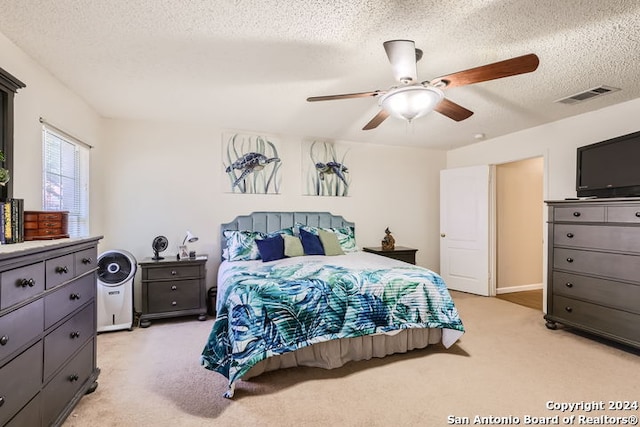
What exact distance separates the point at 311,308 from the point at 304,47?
189 centimetres

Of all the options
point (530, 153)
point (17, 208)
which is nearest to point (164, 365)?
point (17, 208)

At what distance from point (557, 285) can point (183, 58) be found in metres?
4.16

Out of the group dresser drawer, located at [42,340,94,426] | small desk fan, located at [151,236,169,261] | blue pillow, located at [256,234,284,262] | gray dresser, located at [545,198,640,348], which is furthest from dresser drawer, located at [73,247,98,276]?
gray dresser, located at [545,198,640,348]

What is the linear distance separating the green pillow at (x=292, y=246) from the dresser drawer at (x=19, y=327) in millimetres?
2384

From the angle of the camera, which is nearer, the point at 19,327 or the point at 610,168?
the point at 19,327

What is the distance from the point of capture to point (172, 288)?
3.57 metres

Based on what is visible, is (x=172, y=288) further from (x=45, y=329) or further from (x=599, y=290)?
(x=599, y=290)

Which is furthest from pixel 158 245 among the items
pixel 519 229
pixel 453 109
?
pixel 519 229

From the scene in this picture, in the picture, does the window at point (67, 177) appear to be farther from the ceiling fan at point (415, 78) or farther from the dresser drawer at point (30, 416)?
the ceiling fan at point (415, 78)

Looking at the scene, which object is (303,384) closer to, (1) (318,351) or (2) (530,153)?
(1) (318,351)

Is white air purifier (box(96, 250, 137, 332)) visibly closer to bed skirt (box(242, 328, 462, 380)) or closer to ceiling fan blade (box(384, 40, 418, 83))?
bed skirt (box(242, 328, 462, 380))

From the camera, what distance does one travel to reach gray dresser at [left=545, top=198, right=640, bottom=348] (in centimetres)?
271

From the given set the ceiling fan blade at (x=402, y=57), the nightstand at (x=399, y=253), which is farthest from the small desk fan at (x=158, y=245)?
the ceiling fan blade at (x=402, y=57)

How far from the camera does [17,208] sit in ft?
5.82
